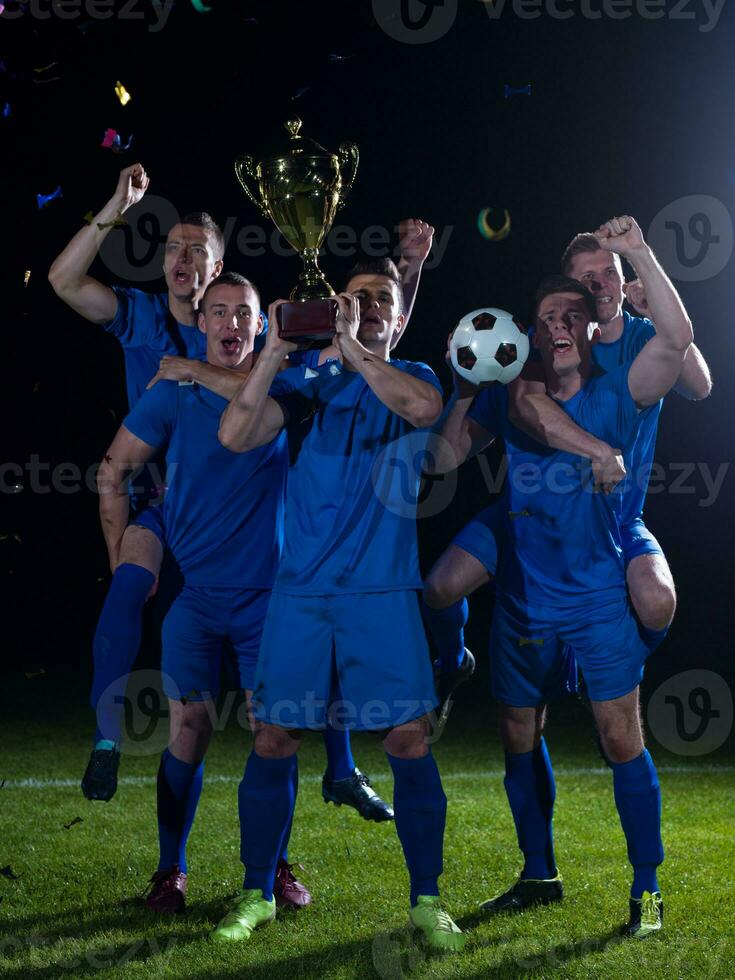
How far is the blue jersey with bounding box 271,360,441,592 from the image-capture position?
9.82 ft

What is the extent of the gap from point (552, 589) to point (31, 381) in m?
5.39

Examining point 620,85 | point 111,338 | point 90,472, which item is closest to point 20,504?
point 90,472

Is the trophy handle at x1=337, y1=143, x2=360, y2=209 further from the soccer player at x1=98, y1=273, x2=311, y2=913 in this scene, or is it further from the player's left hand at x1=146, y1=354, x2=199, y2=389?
the player's left hand at x1=146, y1=354, x2=199, y2=389

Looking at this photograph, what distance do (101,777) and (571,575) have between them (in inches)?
54.0

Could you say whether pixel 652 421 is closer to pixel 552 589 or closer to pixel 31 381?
pixel 552 589

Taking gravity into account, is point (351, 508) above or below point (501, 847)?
above

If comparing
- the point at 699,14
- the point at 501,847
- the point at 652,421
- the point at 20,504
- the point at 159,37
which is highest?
the point at 699,14

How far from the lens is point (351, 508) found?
9.89 ft

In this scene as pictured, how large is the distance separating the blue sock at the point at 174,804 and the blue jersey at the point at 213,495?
0.54 m

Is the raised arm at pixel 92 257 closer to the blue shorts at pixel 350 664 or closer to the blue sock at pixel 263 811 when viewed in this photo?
the blue shorts at pixel 350 664

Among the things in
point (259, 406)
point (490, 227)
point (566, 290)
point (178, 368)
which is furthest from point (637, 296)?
point (490, 227)

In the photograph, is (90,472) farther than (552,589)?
Yes

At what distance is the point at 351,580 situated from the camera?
2967 millimetres

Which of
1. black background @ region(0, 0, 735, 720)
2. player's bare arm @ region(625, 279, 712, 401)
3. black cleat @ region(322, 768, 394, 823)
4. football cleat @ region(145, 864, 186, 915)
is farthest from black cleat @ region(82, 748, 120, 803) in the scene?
black background @ region(0, 0, 735, 720)
